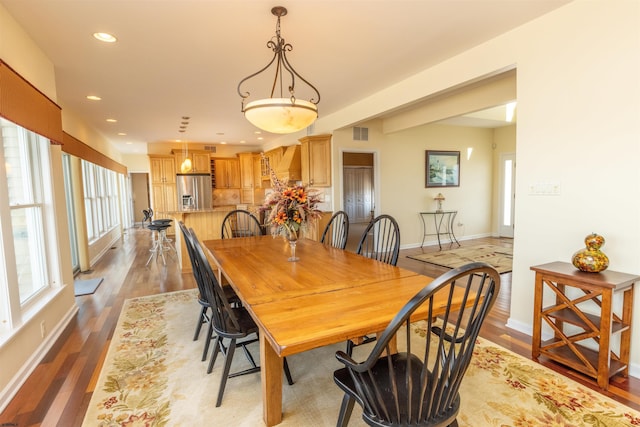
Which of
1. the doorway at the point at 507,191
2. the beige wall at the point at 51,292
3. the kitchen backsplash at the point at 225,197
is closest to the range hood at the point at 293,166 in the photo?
the kitchen backsplash at the point at 225,197

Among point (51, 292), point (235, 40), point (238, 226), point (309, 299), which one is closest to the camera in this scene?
point (309, 299)

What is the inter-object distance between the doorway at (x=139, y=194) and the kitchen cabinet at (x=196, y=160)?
5.43 m

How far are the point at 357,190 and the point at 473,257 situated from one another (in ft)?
7.84

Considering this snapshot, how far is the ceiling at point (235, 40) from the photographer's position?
2.21m

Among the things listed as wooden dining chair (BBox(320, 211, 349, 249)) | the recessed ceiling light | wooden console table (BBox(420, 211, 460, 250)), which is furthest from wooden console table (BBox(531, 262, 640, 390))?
wooden console table (BBox(420, 211, 460, 250))

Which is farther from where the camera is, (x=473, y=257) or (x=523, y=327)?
(x=473, y=257)

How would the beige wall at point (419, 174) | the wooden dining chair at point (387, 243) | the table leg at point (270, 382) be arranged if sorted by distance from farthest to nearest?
the beige wall at point (419, 174), the wooden dining chair at point (387, 243), the table leg at point (270, 382)

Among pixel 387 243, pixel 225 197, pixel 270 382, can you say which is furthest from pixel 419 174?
pixel 270 382

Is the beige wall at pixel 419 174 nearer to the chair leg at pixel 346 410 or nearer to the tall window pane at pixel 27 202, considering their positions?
the tall window pane at pixel 27 202

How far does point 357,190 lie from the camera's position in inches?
241

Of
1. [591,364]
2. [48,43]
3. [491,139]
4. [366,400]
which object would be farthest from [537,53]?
[491,139]

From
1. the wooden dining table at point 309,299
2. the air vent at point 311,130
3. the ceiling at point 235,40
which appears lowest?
the wooden dining table at point 309,299

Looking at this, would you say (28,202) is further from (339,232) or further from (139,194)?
(139,194)

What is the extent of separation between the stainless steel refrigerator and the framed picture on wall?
5609 millimetres
